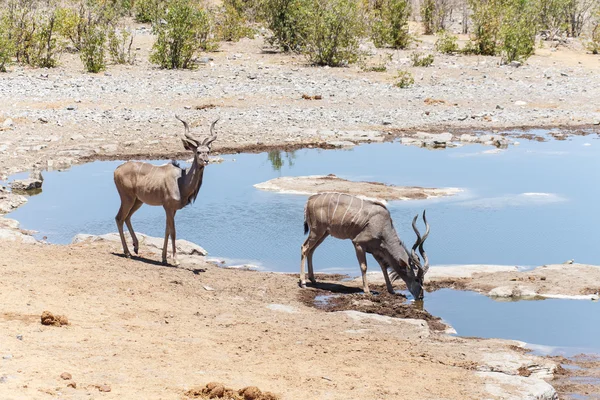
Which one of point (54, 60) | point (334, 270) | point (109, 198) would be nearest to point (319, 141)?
point (109, 198)

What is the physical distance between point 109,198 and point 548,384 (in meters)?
12.7

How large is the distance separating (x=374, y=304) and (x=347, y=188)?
7505mm

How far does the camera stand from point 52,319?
899 cm

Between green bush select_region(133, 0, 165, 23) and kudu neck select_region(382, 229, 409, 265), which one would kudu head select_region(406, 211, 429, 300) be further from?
green bush select_region(133, 0, 165, 23)

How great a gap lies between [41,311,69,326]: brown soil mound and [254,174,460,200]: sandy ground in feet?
34.2

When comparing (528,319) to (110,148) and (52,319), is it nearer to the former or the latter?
(52,319)

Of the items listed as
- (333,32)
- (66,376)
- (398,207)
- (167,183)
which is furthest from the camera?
(333,32)

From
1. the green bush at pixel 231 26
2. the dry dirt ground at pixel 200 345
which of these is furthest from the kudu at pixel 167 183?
the green bush at pixel 231 26

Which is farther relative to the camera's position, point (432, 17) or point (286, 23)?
point (432, 17)

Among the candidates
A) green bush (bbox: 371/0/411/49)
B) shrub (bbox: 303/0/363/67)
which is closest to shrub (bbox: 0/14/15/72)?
shrub (bbox: 303/0/363/67)

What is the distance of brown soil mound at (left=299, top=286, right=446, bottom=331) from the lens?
11523 millimetres

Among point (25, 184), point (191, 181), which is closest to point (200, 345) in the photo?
point (191, 181)

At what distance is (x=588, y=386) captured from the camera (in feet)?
30.1

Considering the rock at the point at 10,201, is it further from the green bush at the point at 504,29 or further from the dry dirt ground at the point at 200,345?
the green bush at the point at 504,29
